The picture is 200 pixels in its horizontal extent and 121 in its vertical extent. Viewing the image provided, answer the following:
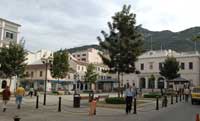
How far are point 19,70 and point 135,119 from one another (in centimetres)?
2855

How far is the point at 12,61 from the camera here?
134 ft

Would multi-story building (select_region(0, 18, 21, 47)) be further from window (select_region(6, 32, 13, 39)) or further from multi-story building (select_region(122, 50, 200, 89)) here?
multi-story building (select_region(122, 50, 200, 89))

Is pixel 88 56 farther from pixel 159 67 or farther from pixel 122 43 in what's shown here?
A: pixel 122 43

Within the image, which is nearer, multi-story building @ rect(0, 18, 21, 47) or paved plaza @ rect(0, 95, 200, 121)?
paved plaza @ rect(0, 95, 200, 121)

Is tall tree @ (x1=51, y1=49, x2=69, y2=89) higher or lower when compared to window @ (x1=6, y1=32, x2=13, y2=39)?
lower

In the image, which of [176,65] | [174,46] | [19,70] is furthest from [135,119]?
[174,46]

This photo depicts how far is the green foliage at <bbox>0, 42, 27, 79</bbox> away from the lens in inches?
1598

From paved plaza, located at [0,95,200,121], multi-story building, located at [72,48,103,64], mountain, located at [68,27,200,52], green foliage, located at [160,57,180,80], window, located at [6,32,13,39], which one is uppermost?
mountain, located at [68,27,200,52]

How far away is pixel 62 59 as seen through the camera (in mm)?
59781

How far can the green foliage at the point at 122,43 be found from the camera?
95.9ft

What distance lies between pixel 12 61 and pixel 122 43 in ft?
61.9

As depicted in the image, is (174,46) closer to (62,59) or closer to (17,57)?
(62,59)

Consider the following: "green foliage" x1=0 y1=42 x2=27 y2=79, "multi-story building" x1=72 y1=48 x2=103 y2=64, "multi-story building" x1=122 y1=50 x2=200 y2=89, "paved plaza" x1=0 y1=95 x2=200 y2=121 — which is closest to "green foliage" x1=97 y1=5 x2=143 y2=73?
"paved plaza" x1=0 y1=95 x2=200 y2=121

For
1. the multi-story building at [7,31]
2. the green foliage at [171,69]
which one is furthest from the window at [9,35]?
the green foliage at [171,69]
